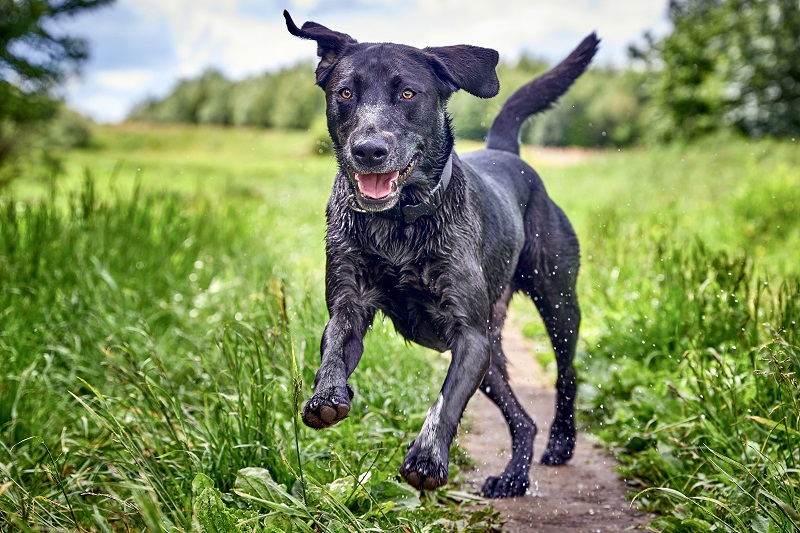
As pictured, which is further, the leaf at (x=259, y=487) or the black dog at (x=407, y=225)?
the leaf at (x=259, y=487)

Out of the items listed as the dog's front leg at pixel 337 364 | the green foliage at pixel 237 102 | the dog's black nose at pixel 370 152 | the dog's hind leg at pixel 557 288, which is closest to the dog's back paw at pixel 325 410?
the dog's front leg at pixel 337 364

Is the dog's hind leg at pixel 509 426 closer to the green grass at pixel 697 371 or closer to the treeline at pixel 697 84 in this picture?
the green grass at pixel 697 371

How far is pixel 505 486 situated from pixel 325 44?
2.10 meters

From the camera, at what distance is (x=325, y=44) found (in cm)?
289

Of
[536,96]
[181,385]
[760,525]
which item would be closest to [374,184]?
[760,525]

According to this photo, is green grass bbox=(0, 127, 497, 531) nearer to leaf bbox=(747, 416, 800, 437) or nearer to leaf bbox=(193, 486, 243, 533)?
leaf bbox=(193, 486, 243, 533)

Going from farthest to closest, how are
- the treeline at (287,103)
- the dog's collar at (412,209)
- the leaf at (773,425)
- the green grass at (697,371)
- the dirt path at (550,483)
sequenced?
1. the treeline at (287,103)
2. the dirt path at (550,483)
3. the green grass at (697,371)
4. the leaf at (773,425)
5. the dog's collar at (412,209)

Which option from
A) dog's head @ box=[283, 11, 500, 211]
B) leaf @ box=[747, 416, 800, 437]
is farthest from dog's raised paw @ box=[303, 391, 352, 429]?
leaf @ box=[747, 416, 800, 437]

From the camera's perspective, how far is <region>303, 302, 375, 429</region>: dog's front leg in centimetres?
240

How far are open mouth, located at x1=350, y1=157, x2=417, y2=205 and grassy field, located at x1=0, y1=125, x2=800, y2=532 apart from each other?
22.2 inches

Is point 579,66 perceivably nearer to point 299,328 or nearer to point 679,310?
point 679,310

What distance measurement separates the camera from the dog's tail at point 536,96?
442cm

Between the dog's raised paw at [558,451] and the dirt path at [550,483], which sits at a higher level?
the dog's raised paw at [558,451]

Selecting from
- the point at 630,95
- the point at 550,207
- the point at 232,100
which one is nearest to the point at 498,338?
the point at 550,207
